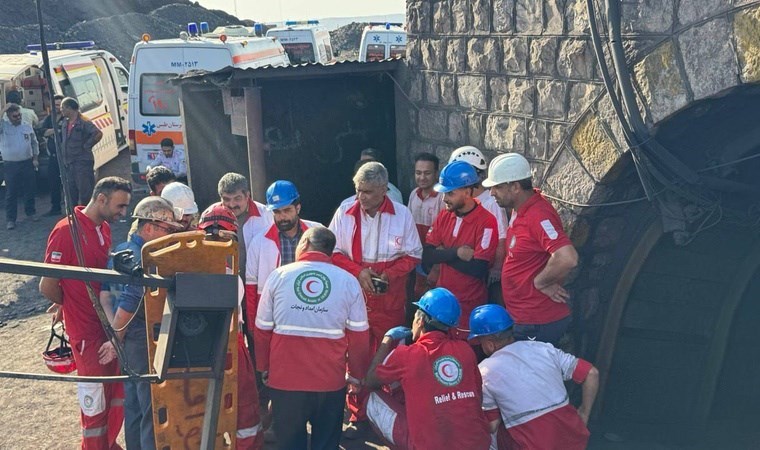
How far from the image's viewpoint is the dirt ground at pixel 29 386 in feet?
20.5

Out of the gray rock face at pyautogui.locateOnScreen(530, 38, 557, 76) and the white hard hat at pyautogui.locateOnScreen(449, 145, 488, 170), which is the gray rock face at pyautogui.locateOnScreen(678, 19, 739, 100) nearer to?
the gray rock face at pyautogui.locateOnScreen(530, 38, 557, 76)

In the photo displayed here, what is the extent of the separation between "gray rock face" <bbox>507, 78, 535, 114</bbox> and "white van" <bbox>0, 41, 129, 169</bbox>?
9897 millimetres

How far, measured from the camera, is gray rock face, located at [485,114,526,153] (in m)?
6.12

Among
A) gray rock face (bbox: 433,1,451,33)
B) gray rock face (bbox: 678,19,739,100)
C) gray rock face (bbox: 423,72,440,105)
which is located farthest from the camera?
gray rock face (bbox: 423,72,440,105)

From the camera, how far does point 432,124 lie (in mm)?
7227

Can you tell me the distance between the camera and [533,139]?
5.99 m

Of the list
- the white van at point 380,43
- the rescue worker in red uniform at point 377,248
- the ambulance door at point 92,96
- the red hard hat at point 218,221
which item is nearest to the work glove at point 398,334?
the rescue worker in red uniform at point 377,248

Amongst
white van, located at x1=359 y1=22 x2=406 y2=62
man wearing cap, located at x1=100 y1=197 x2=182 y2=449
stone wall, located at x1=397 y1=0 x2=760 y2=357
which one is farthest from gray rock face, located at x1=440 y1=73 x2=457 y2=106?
white van, located at x1=359 y1=22 x2=406 y2=62

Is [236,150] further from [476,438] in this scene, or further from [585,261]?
[476,438]

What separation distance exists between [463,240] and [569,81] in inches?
52.0

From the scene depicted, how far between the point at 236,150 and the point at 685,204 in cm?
485

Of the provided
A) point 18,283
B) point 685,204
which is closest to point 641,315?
point 685,204

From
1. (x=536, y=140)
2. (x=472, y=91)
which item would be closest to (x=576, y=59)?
(x=536, y=140)

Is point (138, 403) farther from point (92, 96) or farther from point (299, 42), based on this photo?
point (299, 42)
